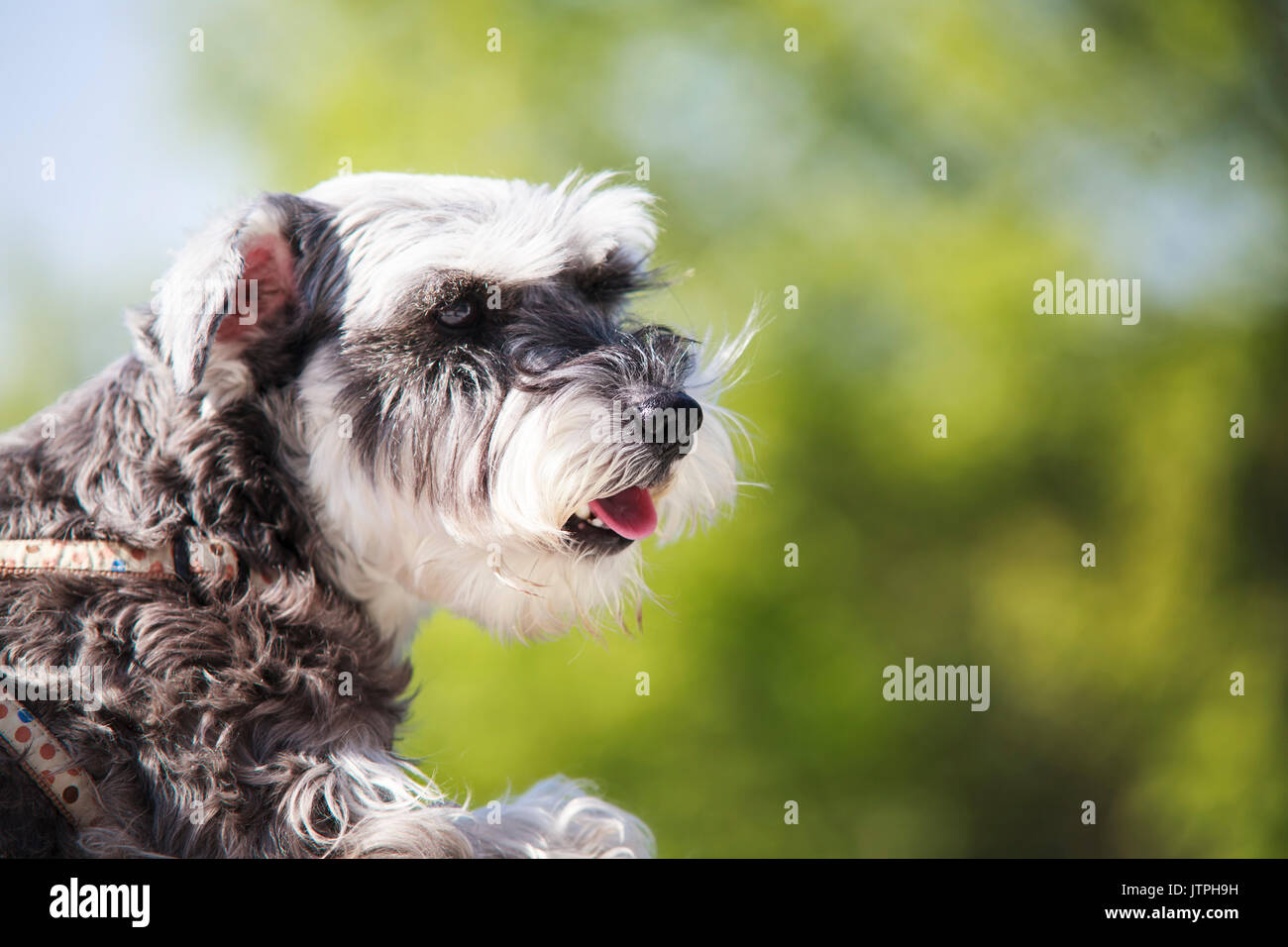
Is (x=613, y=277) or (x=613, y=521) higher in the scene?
(x=613, y=277)

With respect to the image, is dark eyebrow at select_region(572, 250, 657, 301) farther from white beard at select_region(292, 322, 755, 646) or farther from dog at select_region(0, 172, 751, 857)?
white beard at select_region(292, 322, 755, 646)

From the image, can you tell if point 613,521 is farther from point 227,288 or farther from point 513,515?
point 227,288

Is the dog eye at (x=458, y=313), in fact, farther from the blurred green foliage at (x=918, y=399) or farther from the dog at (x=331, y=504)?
the blurred green foliage at (x=918, y=399)

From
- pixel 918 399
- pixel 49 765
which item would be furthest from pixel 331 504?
pixel 918 399

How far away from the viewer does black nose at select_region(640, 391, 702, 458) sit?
211cm

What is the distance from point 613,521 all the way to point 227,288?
93cm

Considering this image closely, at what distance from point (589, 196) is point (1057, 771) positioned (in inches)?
324

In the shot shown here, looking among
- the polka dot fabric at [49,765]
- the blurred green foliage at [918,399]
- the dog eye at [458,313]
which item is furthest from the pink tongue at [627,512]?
the blurred green foliage at [918,399]

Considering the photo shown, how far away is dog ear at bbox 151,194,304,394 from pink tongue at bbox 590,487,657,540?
0.85m

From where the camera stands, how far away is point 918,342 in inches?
331

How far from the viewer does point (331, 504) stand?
2242mm

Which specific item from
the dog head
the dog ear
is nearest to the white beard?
the dog head
